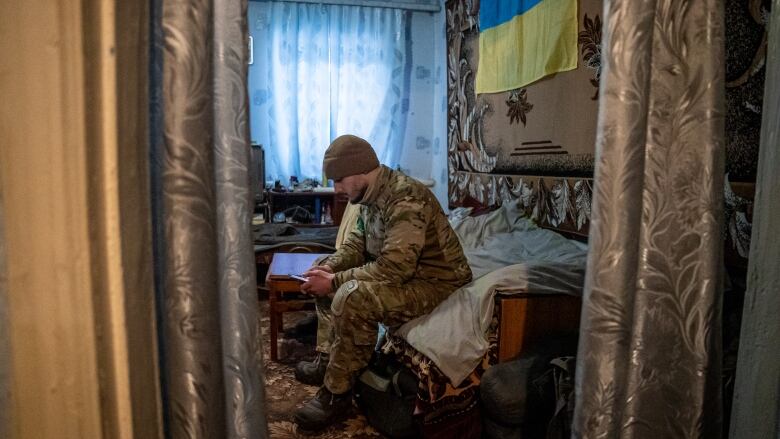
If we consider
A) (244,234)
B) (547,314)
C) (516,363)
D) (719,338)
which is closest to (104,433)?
(244,234)

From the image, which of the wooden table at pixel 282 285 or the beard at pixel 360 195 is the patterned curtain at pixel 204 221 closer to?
the beard at pixel 360 195

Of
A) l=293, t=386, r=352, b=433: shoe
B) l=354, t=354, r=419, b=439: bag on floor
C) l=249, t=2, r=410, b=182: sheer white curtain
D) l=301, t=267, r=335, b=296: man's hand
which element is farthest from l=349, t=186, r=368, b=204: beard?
l=249, t=2, r=410, b=182: sheer white curtain

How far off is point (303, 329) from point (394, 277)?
1386 mm

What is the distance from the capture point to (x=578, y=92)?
8.61 ft

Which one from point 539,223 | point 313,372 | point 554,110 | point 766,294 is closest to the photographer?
point 766,294

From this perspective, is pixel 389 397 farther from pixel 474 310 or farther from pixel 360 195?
pixel 360 195

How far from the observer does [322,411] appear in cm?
188

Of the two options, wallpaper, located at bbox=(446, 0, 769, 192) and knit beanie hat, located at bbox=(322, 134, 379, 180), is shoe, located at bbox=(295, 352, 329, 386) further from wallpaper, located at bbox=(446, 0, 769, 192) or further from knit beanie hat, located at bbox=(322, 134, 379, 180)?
wallpaper, located at bbox=(446, 0, 769, 192)

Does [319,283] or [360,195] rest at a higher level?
[360,195]

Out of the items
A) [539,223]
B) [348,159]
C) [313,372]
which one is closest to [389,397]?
[313,372]

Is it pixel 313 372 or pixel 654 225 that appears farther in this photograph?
pixel 313 372

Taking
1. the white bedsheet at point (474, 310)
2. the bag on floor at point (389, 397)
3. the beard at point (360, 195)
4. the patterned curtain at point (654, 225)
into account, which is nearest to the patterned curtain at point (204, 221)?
the patterned curtain at point (654, 225)

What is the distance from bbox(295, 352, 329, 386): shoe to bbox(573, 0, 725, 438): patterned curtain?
5.19ft

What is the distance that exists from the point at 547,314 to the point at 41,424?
1580mm
